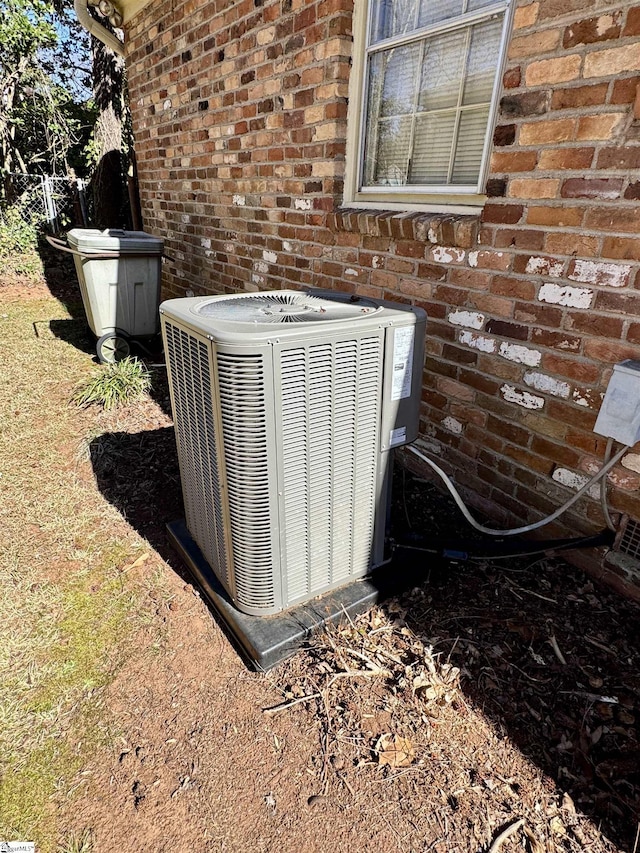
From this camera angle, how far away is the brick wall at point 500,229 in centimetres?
171

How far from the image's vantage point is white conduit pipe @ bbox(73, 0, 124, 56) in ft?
17.0

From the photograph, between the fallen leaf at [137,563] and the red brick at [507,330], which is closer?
the red brick at [507,330]

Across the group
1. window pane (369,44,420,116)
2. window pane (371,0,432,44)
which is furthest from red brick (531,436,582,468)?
window pane (371,0,432,44)

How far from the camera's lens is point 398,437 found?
188 cm

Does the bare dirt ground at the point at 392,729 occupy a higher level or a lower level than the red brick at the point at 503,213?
lower

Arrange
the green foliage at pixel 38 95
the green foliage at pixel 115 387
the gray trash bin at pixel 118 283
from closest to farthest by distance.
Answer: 1. the green foliage at pixel 115 387
2. the gray trash bin at pixel 118 283
3. the green foliage at pixel 38 95

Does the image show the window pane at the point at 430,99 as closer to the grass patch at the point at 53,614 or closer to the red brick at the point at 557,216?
the red brick at the point at 557,216

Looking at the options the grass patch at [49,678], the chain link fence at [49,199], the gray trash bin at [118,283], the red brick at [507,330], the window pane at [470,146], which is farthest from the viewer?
the chain link fence at [49,199]

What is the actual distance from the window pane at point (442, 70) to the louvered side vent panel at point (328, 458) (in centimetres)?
151

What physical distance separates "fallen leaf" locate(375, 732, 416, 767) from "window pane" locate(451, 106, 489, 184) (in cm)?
230

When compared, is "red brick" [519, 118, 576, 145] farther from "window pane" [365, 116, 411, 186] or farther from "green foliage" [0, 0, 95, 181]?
"green foliage" [0, 0, 95, 181]

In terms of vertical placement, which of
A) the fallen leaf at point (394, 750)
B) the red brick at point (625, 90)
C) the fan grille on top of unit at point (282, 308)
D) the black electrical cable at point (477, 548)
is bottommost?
the fallen leaf at point (394, 750)

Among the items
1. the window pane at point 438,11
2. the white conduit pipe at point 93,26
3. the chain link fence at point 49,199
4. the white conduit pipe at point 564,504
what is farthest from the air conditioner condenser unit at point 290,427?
the chain link fence at point 49,199

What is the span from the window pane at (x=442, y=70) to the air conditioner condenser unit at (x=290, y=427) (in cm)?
120
